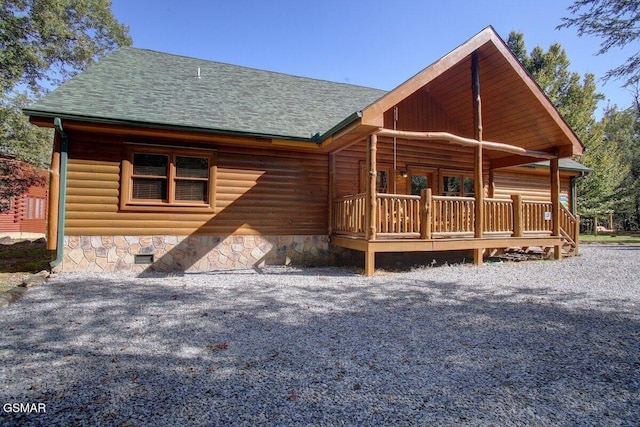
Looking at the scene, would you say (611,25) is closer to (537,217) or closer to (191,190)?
(537,217)

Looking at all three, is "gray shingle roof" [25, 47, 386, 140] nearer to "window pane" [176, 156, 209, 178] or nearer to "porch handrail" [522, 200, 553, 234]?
"window pane" [176, 156, 209, 178]

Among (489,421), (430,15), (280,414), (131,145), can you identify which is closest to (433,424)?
(489,421)

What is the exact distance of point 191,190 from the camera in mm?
7543

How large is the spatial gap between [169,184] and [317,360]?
18.8 ft

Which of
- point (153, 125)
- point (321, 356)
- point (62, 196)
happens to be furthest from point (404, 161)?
point (62, 196)

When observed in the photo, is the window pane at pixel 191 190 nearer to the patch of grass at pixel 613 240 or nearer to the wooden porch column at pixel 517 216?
the wooden porch column at pixel 517 216

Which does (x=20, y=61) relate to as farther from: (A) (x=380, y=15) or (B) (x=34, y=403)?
(B) (x=34, y=403)

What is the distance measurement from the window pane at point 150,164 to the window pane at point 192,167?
0.88 feet

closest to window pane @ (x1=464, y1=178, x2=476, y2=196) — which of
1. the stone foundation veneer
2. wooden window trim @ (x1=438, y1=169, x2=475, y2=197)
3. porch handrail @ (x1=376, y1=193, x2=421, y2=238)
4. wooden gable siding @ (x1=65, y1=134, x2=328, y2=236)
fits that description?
wooden window trim @ (x1=438, y1=169, x2=475, y2=197)

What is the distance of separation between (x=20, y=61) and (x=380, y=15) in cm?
1255

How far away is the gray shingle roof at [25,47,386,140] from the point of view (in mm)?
6812

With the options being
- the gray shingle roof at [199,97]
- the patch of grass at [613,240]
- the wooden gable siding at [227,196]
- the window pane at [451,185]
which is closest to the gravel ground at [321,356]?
the wooden gable siding at [227,196]

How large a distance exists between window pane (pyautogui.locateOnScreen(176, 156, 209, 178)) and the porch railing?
3195mm

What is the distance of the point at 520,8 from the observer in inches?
331
